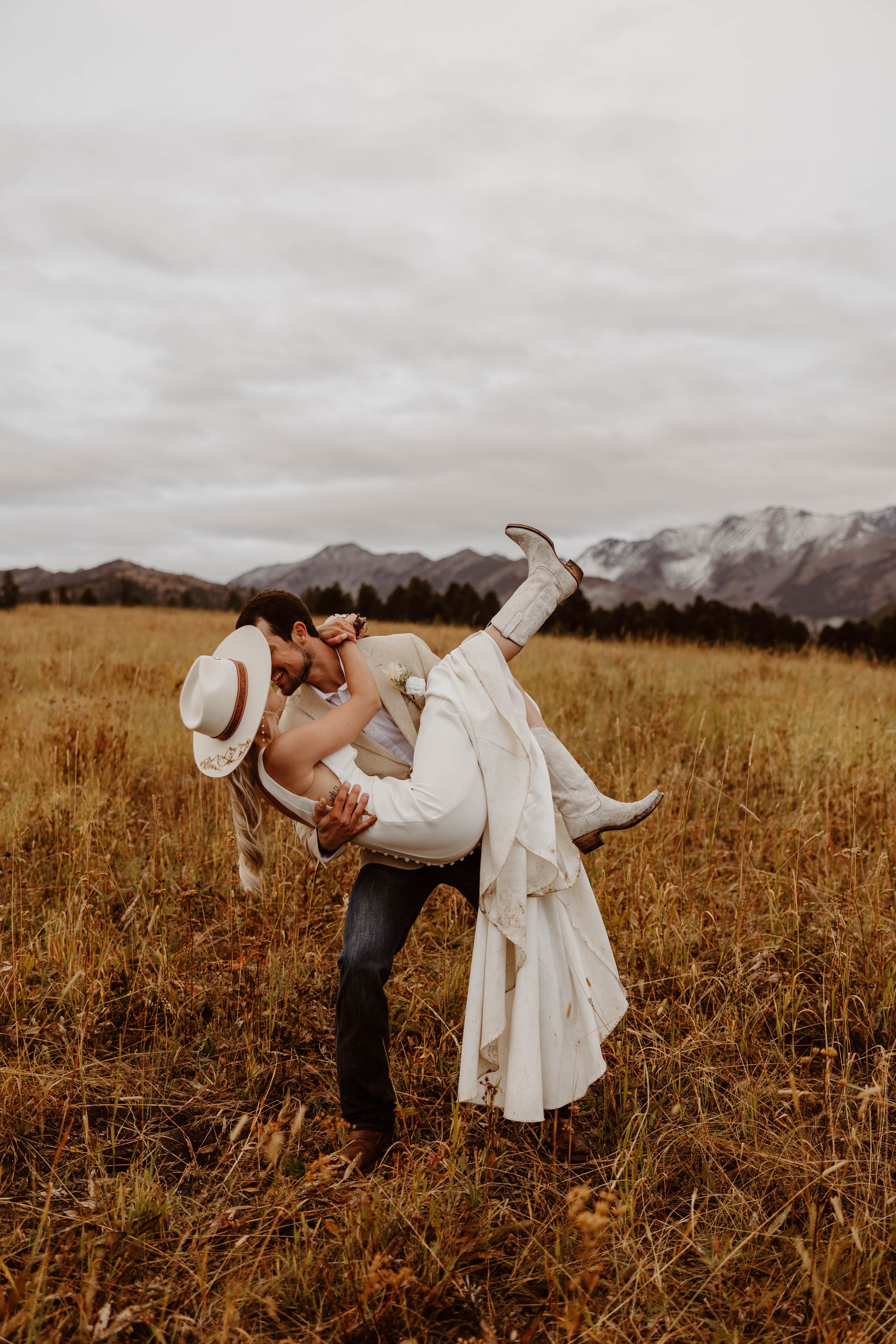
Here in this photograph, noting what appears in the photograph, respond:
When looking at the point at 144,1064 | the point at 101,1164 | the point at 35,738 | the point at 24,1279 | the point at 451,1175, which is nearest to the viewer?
the point at 24,1279

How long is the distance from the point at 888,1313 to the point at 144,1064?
8.60 feet

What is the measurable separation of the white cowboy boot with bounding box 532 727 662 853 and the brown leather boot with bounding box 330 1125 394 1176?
119cm

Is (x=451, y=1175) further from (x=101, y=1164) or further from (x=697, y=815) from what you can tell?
(x=697, y=815)

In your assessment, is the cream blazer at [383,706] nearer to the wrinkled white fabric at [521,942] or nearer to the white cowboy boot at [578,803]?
the wrinkled white fabric at [521,942]

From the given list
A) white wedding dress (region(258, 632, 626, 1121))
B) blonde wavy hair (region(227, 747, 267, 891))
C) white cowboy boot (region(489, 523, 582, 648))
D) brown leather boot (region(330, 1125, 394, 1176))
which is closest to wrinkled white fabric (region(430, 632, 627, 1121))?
white wedding dress (region(258, 632, 626, 1121))

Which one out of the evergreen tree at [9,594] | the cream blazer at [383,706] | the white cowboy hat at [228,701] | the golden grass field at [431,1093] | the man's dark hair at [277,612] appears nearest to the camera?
the golden grass field at [431,1093]

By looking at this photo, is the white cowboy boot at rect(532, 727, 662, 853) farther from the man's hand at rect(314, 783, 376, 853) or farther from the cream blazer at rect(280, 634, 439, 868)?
the man's hand at rect(314, 783, 376, 853)

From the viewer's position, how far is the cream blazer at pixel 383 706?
2.85 meters

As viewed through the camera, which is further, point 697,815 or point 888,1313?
point 697,815

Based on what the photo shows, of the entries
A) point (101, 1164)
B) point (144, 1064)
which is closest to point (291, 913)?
point (144, 1064)

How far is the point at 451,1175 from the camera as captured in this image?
226 cm

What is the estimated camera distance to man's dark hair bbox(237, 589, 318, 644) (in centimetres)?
275

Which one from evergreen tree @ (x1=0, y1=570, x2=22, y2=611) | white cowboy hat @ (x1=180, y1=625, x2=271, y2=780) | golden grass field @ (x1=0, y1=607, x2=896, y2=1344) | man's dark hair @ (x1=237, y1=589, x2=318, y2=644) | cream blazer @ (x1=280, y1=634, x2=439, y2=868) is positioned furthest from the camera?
evergreen tree @ (x1=0, y1=570, x2=22, y2=611)

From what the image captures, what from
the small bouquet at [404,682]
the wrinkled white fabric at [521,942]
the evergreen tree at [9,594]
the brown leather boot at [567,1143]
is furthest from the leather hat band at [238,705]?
the evergreen tree at [9,594]
